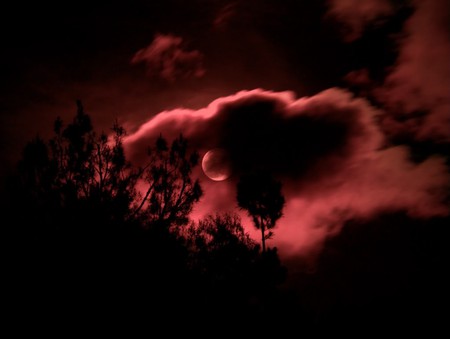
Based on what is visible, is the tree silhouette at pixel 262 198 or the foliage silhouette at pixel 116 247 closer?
the foliage silhouette at pixel 116 247

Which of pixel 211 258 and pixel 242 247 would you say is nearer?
pixel 211 258

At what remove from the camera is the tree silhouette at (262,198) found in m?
21.9

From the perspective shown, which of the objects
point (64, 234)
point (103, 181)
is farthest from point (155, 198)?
point (64, 234)

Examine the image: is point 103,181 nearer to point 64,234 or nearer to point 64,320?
point 64,234

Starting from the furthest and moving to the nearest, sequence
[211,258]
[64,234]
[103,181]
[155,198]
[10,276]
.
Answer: [211,258] < [155,198] < [103,181] < [64,234] < [10,276]

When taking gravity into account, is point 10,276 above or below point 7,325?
above

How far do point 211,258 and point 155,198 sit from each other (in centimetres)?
498

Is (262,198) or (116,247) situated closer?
(116,247)

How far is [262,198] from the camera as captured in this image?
72.3ft

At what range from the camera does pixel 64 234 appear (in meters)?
10.6

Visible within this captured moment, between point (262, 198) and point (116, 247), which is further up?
point (262, 198)

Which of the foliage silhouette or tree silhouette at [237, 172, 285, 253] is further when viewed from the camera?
tree silhouette at [237, 172, 285, 253]

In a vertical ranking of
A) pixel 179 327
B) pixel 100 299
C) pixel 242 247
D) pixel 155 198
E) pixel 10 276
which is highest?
pixel 155 198

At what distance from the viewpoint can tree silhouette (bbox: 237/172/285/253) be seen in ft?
71.9
